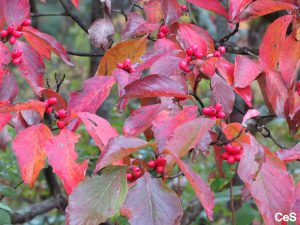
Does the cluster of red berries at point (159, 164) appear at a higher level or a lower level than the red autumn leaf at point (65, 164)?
lower

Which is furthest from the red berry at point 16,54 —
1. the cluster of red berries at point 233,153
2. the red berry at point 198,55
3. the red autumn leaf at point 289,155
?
the red autumn leaf at point 289,155

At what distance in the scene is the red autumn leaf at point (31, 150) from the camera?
0.95 metres

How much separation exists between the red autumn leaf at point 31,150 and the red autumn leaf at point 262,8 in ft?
1.81

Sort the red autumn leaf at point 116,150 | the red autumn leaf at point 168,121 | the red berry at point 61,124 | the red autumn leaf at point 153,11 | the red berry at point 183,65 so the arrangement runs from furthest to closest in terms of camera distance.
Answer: the red autumn leaf at point 153,11 < the red berry at point 183,65 < the red berry at point 61,124 < the red autumn leaf at point 168,121 < the red autumn leaf at point 116,150

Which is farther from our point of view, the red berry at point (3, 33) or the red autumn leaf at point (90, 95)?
the red berry at point (3, 33)

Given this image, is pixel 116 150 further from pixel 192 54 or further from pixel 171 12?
pixel 171 12

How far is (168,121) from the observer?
3.28ft

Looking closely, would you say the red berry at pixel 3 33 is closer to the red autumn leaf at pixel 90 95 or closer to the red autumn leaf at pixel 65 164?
the red autumn leaf at pixel 90 95

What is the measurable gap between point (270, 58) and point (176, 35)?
240 millimetres

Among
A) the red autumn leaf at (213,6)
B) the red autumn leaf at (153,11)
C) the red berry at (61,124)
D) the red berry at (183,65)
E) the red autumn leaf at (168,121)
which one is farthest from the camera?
the red autumn leaf at (153,11)

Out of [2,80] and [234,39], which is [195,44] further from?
[234,39]

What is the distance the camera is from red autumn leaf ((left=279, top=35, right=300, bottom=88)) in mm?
1236

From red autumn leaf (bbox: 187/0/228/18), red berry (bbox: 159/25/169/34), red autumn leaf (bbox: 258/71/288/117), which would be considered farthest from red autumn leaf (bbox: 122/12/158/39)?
red autumn leaf (bbox: 258/71/288/117)

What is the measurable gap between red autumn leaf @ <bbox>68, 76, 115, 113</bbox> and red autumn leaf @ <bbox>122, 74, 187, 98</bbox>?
0.27 feet
